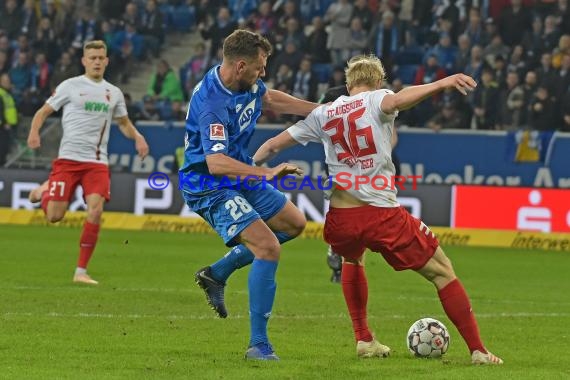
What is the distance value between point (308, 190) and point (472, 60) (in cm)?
461

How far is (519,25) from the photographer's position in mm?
23938

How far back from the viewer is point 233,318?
10.8 m

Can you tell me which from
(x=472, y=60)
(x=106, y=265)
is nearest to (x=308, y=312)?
(x=106, y=265)

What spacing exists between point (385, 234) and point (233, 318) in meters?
2.83

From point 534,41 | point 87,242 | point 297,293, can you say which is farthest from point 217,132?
point 534,41

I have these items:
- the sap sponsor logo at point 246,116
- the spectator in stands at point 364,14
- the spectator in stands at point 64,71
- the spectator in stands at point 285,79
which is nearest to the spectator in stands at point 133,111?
the spectator in stands at point 64,71

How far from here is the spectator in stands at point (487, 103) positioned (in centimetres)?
2259

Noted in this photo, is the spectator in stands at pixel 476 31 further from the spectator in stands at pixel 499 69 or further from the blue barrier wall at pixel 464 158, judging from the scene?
the blue barrier wall at pixel 464 158

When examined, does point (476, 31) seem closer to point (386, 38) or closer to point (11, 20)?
point (386, 38)

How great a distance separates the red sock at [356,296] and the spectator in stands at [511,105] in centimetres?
1414

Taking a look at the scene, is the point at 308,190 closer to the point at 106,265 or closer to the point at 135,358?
the point at 106,265

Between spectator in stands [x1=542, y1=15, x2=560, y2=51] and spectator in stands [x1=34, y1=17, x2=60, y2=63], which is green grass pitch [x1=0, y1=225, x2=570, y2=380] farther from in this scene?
spectator in stands [x1=34, y1=17, x2=60, y2=63]

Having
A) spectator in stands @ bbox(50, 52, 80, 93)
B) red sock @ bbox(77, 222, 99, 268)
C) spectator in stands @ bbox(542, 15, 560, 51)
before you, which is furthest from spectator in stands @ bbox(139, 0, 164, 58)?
red sock @ bbox(77, 222, 99, 268)

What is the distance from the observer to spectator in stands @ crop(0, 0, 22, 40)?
27453 mm
